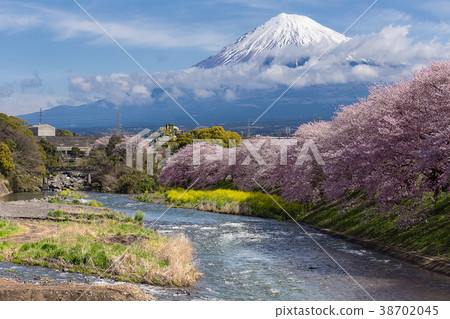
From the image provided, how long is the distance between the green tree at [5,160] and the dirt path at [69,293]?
69701 mm

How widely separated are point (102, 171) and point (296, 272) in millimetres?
75854

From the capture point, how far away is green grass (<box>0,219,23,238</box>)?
27.8 meters

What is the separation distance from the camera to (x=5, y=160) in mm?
80375

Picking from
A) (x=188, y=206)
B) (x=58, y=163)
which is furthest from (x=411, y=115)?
(x=58, y=163)

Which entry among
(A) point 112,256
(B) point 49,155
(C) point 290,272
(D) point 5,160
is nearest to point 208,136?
(B) point 49,155

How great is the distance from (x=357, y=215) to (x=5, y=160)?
6222 cm

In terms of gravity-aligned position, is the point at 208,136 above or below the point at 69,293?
above

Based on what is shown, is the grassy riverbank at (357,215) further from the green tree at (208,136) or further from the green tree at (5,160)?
the green tree at (208,136)

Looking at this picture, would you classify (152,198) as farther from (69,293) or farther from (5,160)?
(69,293)

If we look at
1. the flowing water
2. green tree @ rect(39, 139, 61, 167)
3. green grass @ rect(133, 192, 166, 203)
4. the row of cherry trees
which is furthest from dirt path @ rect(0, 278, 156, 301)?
green tree @ rect(39, 139, 61, 167)

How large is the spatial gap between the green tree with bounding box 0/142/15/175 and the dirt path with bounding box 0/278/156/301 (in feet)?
229

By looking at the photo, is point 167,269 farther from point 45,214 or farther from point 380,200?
point 45,214

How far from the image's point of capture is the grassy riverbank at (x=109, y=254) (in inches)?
779

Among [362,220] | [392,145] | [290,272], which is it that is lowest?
[290,272]
